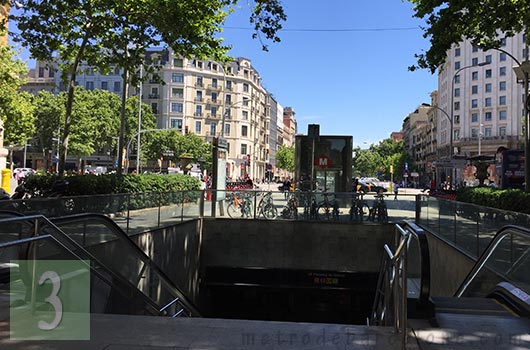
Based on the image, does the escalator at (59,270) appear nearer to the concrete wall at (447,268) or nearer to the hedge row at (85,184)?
the concrete wall at (447,268)

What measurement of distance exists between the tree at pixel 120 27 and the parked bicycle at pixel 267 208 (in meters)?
5.58

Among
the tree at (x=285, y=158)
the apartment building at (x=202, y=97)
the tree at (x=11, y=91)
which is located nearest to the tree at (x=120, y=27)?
the tree at (x=11, y=91)

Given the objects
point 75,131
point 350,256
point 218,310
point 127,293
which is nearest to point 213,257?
point 218,310

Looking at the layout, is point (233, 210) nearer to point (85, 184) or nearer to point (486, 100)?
point (85, 184)

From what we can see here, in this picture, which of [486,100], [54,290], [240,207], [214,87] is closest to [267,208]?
[240,207]

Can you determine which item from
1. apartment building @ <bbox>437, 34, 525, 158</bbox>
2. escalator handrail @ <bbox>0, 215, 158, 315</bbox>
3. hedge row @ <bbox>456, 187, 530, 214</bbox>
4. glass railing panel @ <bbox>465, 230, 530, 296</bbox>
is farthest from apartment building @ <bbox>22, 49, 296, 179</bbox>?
escalator handrail @ <bbox>0, 215, 158, 315</bbox>

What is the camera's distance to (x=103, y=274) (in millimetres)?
5773

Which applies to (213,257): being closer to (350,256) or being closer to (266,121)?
(350,256)

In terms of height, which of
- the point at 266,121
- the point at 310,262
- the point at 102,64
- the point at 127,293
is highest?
the point at 266,121

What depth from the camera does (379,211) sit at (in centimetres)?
1716

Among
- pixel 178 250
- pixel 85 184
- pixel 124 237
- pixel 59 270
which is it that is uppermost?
pixel 85 184

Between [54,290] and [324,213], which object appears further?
[324,213]

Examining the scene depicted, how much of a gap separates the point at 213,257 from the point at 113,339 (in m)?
13.6

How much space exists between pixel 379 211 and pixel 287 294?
489 cm
